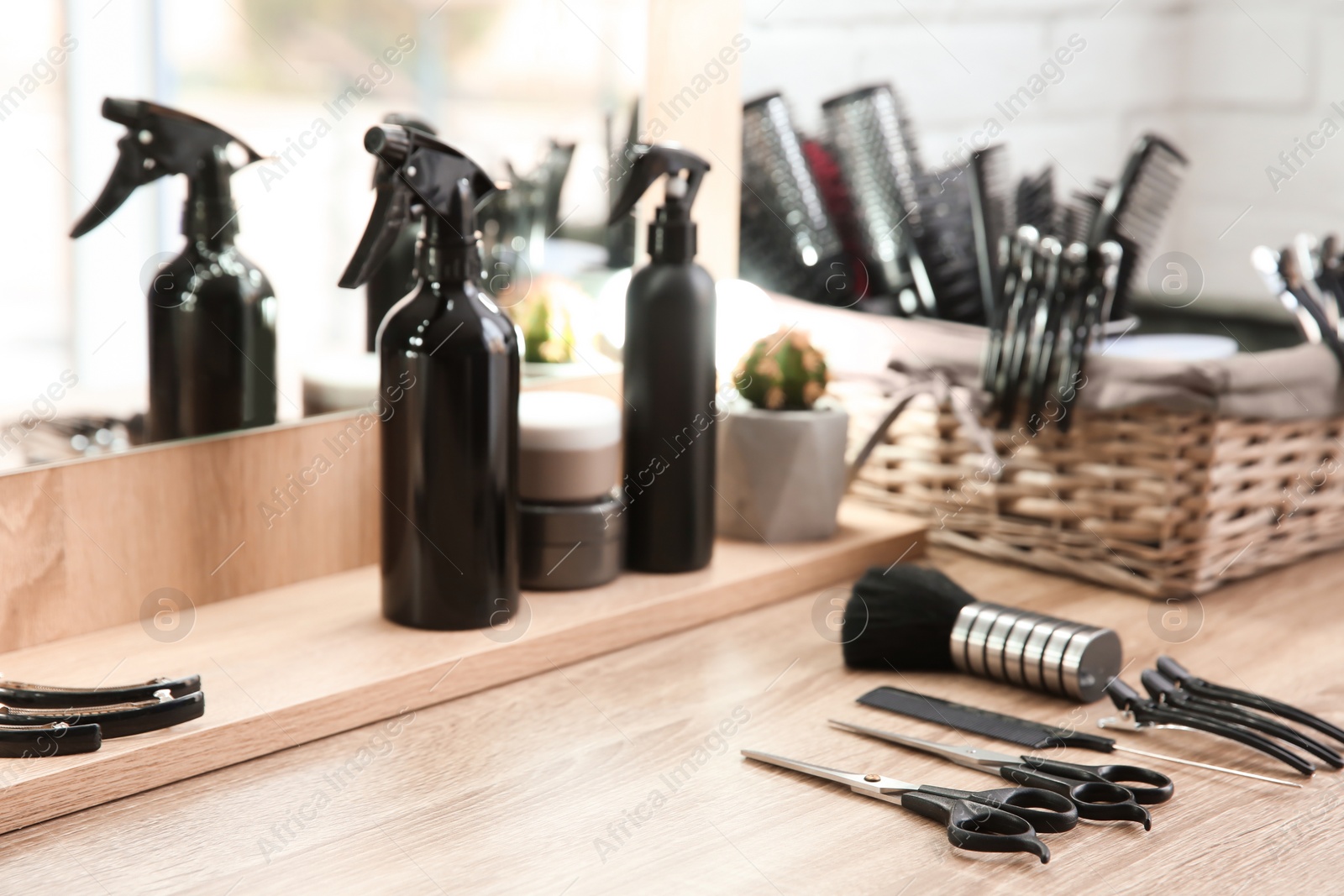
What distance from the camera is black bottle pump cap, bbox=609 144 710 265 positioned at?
782 millimetres

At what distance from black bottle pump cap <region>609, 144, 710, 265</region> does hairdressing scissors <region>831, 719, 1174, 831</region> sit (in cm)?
34

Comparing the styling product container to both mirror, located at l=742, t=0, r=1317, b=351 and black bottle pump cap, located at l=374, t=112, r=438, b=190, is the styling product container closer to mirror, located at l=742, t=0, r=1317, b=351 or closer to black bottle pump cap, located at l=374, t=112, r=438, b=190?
black bottle pump cap, located at l=374, t=112, r=438, b=190

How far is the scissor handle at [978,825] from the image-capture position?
0.54 meters

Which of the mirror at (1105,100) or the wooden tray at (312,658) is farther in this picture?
the mirror at (1105,100)

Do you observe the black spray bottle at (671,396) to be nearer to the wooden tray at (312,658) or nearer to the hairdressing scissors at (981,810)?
the wooden tray at (312,658)

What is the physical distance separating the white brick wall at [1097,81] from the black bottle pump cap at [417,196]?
2.00ft

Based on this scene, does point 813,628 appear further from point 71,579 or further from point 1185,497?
point 71,579

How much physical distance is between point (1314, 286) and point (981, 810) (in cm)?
57

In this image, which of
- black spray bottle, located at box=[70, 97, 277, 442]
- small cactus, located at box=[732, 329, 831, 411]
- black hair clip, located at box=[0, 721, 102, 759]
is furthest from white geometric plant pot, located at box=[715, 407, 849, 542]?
black hair clip, located at box=[0, 721, 102, 759]

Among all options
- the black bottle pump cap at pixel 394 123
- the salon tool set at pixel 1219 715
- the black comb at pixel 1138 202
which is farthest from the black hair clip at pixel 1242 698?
the black bottle pump cap at pixel 394 123

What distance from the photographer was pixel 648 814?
58 cm

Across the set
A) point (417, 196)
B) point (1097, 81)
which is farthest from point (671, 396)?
point (1097, 81)

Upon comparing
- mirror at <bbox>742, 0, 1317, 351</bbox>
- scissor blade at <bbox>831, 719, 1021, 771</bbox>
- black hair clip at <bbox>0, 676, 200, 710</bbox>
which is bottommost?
Answer: scissor blade at <bbox>831, 719, 1021, 771</bbox>

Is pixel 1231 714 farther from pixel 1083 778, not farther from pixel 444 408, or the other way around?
pixel 444 408
